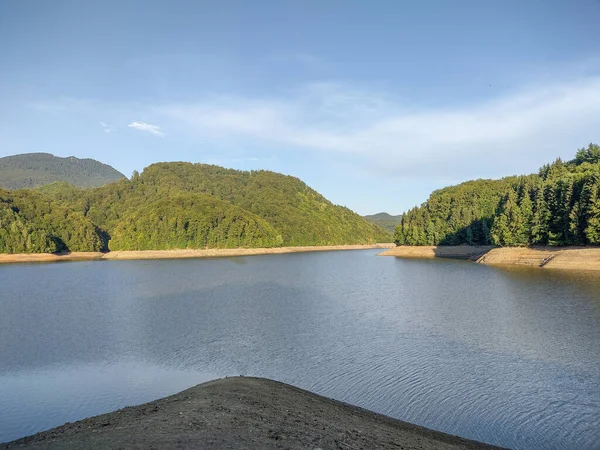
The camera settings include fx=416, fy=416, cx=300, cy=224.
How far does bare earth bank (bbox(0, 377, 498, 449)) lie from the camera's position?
704 centimetres

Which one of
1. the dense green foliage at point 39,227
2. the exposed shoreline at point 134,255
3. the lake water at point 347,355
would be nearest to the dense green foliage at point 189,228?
the exposed shoreline at point 134,255

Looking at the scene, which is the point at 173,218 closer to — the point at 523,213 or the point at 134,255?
the point at 134,255

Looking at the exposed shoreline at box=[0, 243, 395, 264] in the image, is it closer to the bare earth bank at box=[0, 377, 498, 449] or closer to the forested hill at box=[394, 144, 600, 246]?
the forested hill at box=[394, 144, 600, 246]

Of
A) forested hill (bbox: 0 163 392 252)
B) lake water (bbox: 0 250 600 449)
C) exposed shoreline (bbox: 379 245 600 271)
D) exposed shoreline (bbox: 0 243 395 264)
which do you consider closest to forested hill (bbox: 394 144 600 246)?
exposed shoreline (bbox: 379 245 600 271)

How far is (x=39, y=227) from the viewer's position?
118 metres

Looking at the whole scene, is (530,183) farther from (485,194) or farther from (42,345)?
(42,345)

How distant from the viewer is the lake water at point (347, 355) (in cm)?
1178

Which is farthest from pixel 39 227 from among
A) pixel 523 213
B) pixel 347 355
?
pixel 347 355

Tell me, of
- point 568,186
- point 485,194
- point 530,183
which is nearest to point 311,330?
point 568,186

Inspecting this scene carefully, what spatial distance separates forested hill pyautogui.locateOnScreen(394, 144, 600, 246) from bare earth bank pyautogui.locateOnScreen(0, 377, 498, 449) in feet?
185

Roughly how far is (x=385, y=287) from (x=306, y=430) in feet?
118

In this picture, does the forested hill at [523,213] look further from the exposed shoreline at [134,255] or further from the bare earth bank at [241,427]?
the bare earth bank at [241,427]

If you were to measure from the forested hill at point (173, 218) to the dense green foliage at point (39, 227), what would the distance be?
0.24m

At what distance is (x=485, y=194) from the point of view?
121m
